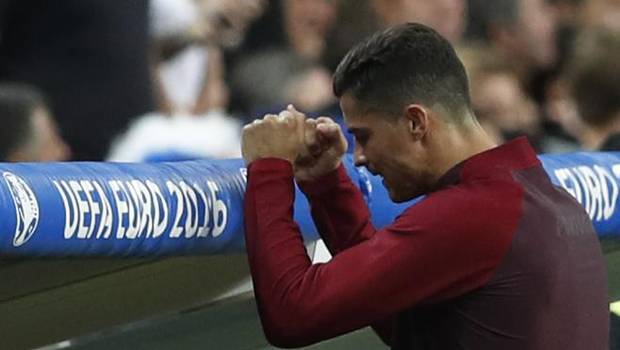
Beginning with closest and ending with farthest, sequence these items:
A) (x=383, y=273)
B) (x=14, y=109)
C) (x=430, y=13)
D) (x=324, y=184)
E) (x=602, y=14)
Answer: (x=383, y=273)
(x=324, y=184)
(x=14, y=109)
(x=430, y=13)
(x=602, y=14)

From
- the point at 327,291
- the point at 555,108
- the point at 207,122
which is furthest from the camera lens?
the point at 555,108

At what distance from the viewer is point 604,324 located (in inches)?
49.7

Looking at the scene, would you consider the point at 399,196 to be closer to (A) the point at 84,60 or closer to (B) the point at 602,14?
(A) the point at 84,60

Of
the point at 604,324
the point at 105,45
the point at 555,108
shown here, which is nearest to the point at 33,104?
the point at 105,45

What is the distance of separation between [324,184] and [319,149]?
51 mm

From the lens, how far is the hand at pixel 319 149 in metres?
1.30

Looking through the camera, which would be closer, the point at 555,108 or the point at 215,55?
the point at 215,55

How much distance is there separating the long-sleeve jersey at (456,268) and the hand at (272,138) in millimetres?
17

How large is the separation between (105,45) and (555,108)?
1.66 m

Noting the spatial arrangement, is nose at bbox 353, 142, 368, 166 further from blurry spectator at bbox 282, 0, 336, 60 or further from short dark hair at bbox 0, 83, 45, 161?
blurry spectator at bbox 282, 0, 336, 60

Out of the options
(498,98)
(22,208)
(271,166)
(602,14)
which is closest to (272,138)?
(271,166)

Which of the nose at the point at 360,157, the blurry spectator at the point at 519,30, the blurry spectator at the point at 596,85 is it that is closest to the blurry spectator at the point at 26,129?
the nose at the point at 360,157

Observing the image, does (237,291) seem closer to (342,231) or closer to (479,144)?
(342,231)

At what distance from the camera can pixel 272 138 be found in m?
1.25
